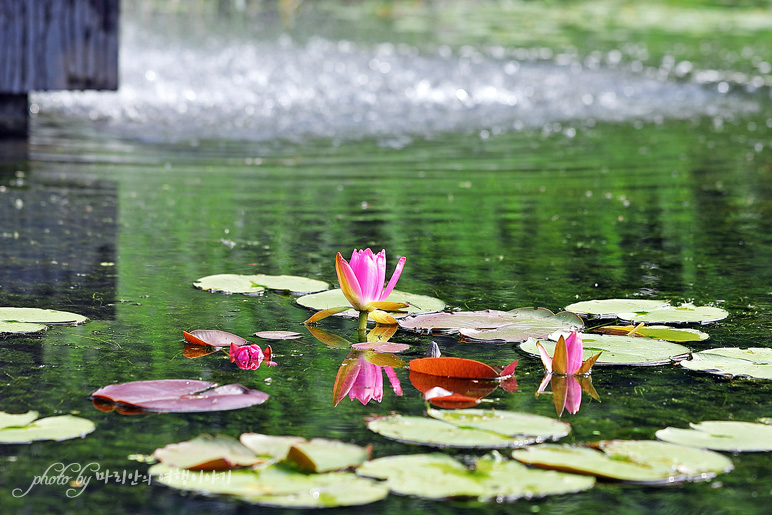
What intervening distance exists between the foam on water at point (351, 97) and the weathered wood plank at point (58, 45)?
54 cm

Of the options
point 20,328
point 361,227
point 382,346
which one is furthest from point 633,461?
point 361,227

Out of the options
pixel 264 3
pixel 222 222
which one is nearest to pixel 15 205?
pixel 222 222

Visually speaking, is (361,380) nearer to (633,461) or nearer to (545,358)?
(545,358)

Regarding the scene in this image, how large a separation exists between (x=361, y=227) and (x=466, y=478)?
219 cm

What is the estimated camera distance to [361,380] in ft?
Result: 6.38

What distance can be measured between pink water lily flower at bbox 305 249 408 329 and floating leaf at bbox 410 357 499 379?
0.30 meters

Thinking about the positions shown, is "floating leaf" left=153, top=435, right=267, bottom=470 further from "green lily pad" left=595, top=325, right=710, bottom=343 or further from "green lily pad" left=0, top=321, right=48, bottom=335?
"green lily pad" left=595, top=325, right=710, bottom=343

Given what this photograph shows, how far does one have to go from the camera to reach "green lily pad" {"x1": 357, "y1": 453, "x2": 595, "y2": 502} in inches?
54.7

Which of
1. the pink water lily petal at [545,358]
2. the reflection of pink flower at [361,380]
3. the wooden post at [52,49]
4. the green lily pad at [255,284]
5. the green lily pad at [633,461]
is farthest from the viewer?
the wooden post at [52,49]

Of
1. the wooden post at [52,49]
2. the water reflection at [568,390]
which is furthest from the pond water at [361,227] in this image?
the wooden post at [52,49]

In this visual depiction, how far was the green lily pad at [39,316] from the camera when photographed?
228cm

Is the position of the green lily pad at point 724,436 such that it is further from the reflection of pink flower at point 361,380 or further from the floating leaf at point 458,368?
the reflection of pink flower at point 361,380

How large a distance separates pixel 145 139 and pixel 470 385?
169 inches

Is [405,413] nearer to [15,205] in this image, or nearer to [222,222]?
[222,222]
